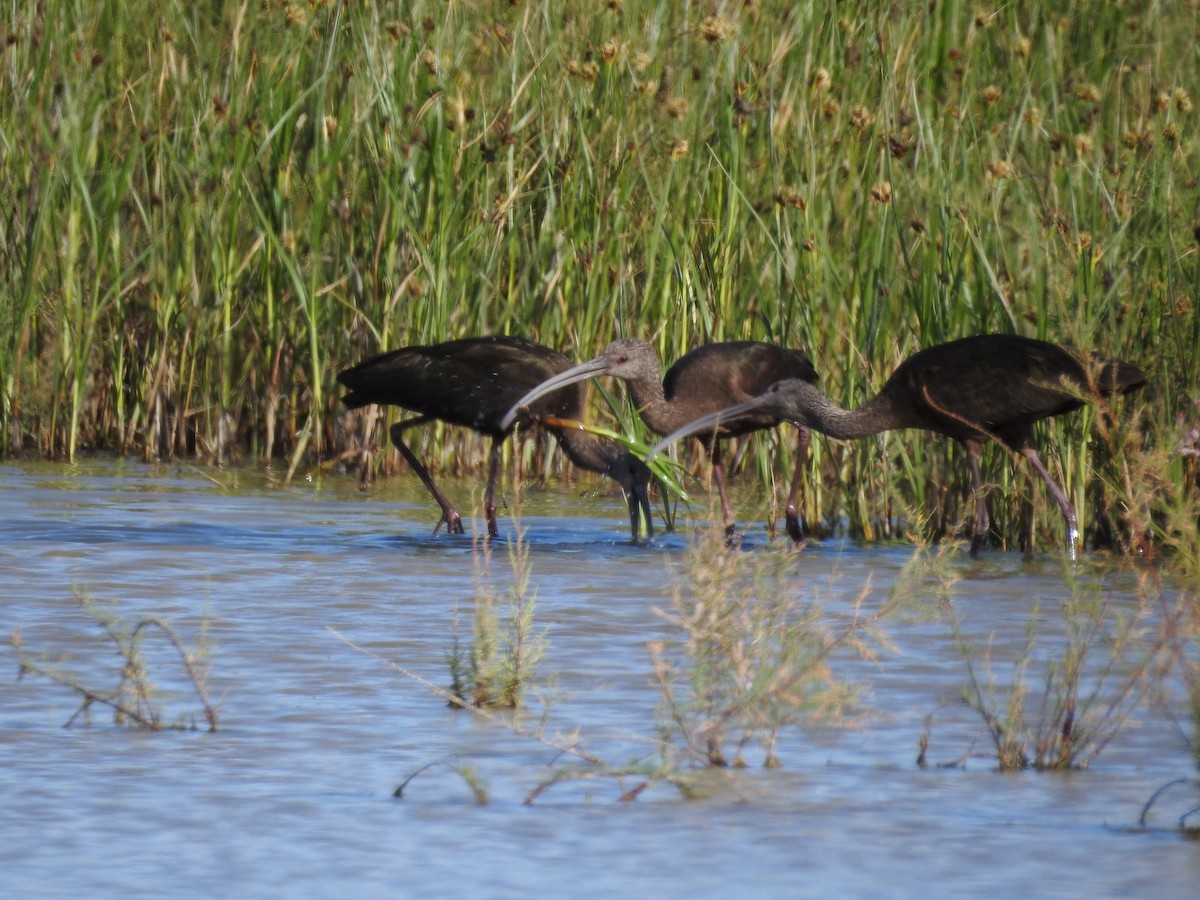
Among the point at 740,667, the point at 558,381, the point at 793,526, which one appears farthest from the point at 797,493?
the point at 740,667

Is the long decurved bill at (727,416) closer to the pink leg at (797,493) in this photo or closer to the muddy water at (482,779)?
the pink leg at (797,493)

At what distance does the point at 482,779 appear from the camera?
377cm

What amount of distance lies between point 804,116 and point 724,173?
36cm

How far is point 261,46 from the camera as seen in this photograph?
28.8 feet

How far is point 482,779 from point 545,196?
206 inches

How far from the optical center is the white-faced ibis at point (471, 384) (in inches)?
313

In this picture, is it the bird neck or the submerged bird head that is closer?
the bird neck

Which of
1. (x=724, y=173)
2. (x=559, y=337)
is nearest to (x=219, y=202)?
(x=559, y=337)

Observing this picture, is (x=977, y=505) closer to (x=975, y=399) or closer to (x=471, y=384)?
(x=975, y=399)

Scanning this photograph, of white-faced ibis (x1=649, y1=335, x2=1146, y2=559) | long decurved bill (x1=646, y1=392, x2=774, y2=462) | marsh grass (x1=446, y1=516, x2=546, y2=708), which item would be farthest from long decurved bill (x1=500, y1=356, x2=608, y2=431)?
marsh grass (x1=446, y1=516, x2=546, y2=708)

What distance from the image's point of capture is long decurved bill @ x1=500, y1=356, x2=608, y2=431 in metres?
7.87

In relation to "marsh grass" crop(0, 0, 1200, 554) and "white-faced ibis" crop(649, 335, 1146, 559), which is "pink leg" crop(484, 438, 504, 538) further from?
"white-faced ibis" crop(649, 335, 1146, 559)

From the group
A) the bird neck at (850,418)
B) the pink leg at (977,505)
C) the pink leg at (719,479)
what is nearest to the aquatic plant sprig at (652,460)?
the pink leg at (719,479)

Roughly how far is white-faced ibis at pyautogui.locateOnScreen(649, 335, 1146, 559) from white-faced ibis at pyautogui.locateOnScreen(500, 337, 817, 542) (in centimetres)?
34
